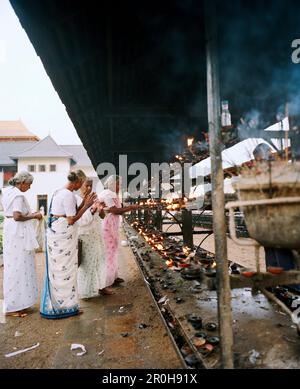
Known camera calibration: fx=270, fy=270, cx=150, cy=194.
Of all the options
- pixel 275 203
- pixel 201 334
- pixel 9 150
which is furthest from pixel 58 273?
pixel 9 150

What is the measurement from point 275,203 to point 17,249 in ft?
13.4

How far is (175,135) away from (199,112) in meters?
1.69

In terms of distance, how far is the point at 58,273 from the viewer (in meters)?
4.15

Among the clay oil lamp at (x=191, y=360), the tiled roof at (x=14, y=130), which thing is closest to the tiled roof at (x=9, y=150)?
the tiled roof at (x=14, y=130)

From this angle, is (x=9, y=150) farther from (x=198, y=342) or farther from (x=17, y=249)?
(x=198, y=342)

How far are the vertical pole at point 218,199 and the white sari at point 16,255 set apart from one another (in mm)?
3425

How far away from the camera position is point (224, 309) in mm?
2074

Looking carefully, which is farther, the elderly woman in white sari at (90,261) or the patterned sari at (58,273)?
the elderly woman in white sari at (90,261)

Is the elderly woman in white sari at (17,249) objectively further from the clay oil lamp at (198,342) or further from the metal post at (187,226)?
the metal post at (187,226)

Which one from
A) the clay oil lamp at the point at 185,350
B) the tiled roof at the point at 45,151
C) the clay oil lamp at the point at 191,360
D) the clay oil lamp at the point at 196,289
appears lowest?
the clay oil lamp at the point at 185,350

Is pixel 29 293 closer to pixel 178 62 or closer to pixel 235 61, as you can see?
pixel 178 62

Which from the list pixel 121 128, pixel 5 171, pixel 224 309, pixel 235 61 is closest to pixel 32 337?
pixel 224 309

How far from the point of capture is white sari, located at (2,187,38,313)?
14.3 feet

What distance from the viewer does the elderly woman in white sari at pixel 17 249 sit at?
14.3 feet
